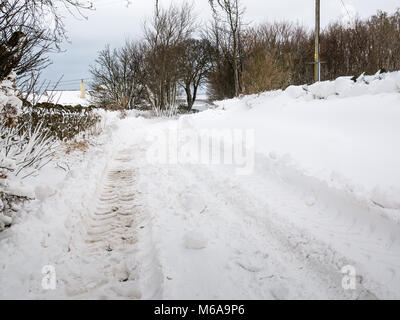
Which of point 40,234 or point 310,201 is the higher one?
point 310,201

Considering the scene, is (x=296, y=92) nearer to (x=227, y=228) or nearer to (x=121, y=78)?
(x=227, y=228)

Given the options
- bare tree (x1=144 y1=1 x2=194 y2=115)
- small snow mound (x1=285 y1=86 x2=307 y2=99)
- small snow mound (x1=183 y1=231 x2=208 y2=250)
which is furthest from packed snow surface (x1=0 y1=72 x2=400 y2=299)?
bare tree (x1=144 y1=1 x2=194 y2=115)

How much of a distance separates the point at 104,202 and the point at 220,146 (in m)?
3.55

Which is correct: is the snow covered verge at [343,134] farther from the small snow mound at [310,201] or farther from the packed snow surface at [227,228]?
the small snow mound at [310,201]

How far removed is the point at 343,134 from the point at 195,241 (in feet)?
13.9

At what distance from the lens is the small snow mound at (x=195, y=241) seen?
91.4 inches

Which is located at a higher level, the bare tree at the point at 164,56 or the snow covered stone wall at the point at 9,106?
the bare tree at the point at 164,56

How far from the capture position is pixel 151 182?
13.8 ft

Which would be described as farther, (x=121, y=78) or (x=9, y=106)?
(x=121, y=78)

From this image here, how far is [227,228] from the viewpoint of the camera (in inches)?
105

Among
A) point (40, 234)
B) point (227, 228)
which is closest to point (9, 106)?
point (40, 234)

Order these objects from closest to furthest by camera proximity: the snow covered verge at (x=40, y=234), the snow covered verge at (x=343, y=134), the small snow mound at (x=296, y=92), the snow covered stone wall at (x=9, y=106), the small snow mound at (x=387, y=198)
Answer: the snow covered verge at (x=40, y=234), the snow covered stone wall at (x=9, y=106), the small snow mound at (x=387, y=198), the snow covered verge at (x=343, y=134), the small snow mound at (x=296, y=92)

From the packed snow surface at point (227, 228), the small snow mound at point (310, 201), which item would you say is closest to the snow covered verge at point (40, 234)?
the packed snow surface at point (227, 228)
